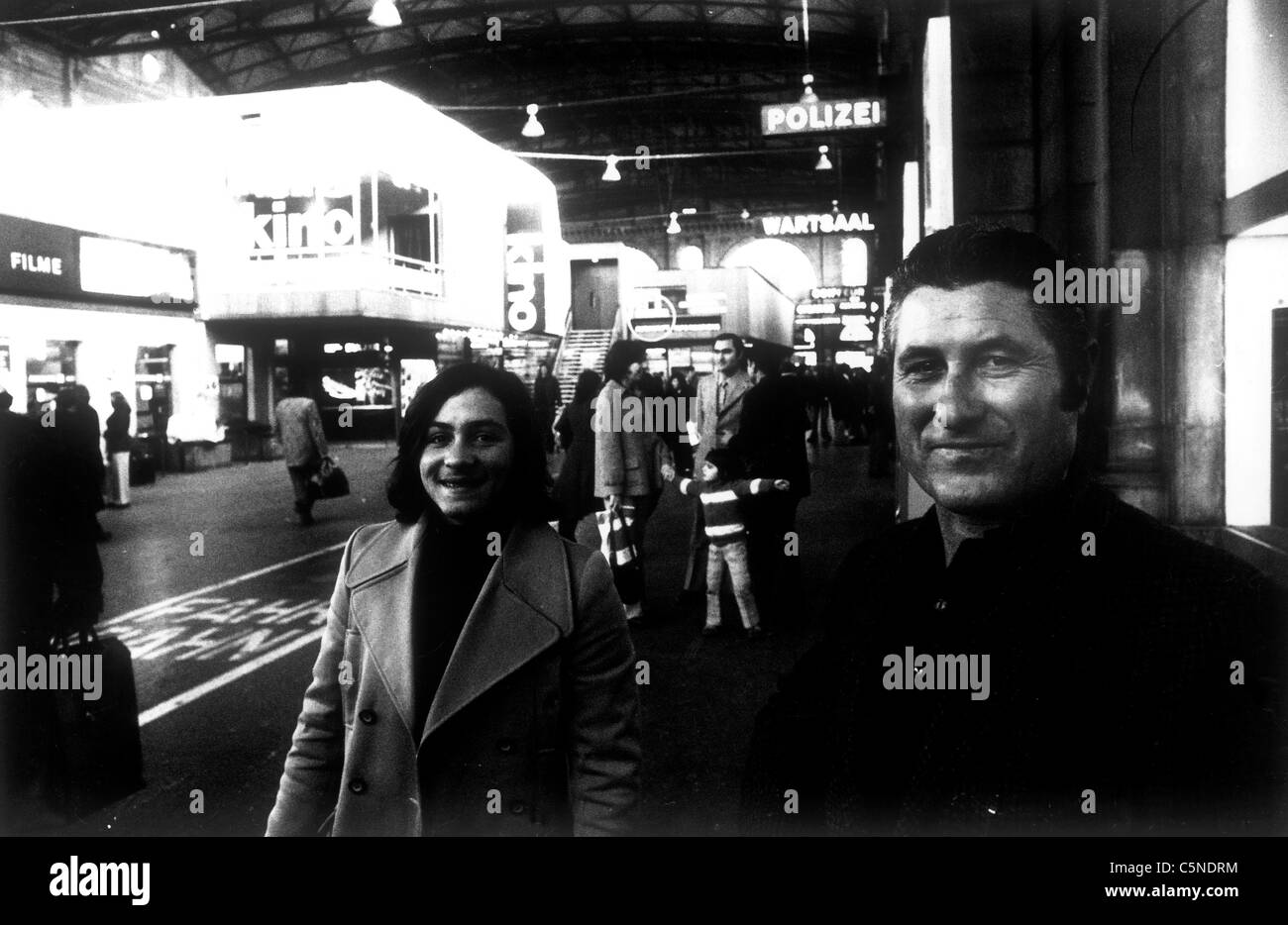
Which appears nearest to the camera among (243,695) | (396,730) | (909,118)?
(396,730)

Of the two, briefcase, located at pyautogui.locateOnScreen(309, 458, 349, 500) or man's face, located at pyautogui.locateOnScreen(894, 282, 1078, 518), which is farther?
briefcase, located at pyautogui.locateOnScreen(309, 458, 349, 500)

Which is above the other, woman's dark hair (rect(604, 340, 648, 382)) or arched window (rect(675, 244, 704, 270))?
arched window (rect(675, 244, 704, 270))

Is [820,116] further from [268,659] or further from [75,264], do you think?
[75,264]

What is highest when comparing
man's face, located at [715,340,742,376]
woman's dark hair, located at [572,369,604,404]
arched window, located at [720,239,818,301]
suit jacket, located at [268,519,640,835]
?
arched window, located at [720,239,818,301]

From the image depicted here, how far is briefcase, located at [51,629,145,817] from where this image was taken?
2650 millimetres

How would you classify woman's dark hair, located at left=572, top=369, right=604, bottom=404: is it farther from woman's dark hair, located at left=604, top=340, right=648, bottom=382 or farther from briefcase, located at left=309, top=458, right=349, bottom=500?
briefcase, located at left=309, top=458, right=349, bottom=500

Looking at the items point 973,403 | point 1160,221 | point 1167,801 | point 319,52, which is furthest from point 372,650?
point 319,52

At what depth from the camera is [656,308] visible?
2506cm

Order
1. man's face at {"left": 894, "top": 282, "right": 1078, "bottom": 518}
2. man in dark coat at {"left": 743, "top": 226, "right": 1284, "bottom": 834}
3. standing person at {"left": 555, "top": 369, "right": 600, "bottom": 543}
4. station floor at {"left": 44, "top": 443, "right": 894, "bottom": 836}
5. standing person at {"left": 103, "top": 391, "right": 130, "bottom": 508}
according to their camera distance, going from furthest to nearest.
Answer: standing person at {"left": 103, "top": 391, "right": 130, "bottom": 508} < standing person at {"left": 555, "top": 369, "right": 600, "bottom": 543} < station floor at {"left": 44, "top": 443, "right": 894, "bottom": 836} < man's face at {"left": 894, "top": 282, "right": 1078, "bottom": 518} < man in dark coat at {"left": 743, "top": 226, "right": 1284, "bottom": 834}

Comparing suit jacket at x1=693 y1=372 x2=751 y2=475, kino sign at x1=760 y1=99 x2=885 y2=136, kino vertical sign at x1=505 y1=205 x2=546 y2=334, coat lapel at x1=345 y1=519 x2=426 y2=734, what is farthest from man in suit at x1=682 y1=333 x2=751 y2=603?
kino vertical sign at x1=505 y1=205 x2=546 y2=334

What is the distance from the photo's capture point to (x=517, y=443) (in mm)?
1940

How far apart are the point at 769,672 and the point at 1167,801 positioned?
13.5 feet

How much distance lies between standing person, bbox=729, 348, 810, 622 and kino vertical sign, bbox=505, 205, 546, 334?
21.3 m

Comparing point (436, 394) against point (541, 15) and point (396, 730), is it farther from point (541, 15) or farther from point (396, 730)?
point (541, 15)
